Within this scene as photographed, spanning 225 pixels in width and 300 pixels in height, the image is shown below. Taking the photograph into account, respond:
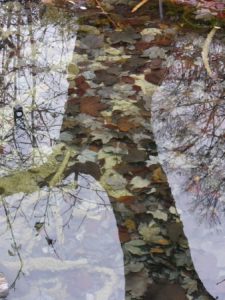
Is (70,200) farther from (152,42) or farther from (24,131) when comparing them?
(152,42)

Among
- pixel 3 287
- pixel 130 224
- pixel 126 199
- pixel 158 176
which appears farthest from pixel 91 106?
pixel 3 287

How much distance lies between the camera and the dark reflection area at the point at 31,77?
3797 mm

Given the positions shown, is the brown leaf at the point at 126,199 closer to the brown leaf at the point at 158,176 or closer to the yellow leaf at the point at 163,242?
the brown leaf at the point at 158,176

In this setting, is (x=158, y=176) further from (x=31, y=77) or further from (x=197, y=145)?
(x=31, y=77)

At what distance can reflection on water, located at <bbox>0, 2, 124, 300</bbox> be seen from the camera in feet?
9.12

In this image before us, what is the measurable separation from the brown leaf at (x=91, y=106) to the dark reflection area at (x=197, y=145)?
1.48 ft

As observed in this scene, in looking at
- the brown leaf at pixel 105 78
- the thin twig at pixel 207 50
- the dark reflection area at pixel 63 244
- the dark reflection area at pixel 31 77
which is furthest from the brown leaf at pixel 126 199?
the thin twig at pixel 207 50

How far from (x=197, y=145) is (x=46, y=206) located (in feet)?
4.07

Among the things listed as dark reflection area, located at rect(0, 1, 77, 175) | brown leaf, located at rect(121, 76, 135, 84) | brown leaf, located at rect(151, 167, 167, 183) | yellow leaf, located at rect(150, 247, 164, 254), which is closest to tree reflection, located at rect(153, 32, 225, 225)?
brown leaf, located at rect(151, 167, 167, 183)

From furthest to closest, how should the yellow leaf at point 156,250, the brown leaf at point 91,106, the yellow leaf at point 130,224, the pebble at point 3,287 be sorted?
the brown leaf at point 91,106 < the yellow leaf at point 130,224 < the yellow leaf at point 156,250 < the pebble at point 3,287

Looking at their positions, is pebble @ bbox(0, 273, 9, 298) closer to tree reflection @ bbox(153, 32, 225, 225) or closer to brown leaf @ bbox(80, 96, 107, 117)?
tree reflection @ bbox(153, 32, 225, 225)

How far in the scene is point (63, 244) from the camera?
300 centimetres

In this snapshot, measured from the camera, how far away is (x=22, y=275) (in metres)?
2.79

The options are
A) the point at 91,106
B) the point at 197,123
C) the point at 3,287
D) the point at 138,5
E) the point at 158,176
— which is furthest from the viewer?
the point at 138,5
